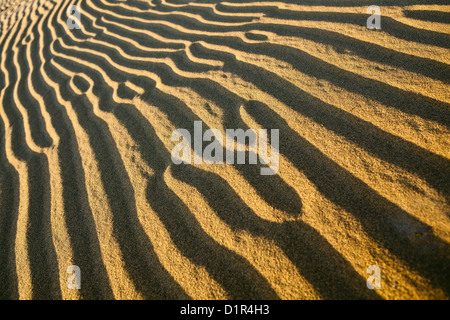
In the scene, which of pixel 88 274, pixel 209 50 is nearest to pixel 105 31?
pixel 209 50

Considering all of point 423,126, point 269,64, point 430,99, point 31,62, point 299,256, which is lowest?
point 299,256

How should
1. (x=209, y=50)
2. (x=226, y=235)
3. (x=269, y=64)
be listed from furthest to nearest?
(x=209, y=50) → (x=269, y=64) → (x=226, y=235)

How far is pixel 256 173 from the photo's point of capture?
1.44 metres

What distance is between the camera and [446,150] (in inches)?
46.8

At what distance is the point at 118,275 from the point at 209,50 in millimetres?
Result: 1914

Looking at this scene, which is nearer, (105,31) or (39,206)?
(39,206)

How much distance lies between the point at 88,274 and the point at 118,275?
18 cm

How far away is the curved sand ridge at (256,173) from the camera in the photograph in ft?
3.60

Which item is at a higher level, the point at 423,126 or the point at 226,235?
the point at 423,126

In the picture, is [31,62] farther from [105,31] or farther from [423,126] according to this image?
[423,126]

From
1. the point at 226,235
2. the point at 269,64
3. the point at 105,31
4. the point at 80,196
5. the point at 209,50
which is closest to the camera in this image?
the point at 226,235

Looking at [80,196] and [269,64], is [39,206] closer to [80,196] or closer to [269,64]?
[80,196]

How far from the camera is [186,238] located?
1310 mm

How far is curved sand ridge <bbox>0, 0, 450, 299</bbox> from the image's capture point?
1097 mm
